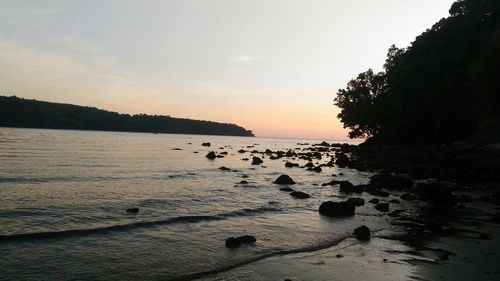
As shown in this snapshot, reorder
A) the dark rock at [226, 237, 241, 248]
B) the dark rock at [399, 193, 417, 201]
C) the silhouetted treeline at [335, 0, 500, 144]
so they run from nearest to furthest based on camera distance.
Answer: the dark rock at [226, 237, 241, 248] < the dark rock at [399, 193, 417, 201] < the silhouetted treeline at [335, 0, 500, 144]

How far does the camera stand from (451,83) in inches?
2392

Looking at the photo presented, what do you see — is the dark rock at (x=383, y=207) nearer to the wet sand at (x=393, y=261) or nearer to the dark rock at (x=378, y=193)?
the wet sand at (x=393, y=261)

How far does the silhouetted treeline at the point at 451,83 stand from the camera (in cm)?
4897

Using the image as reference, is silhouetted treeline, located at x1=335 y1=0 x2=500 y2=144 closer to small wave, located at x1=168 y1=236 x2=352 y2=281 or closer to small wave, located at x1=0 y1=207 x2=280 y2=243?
small wave, located at x1=0 y1=207 x2=280 y2=243

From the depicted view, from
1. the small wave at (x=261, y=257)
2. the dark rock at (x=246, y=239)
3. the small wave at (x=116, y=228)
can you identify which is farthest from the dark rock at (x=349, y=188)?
the dark rock at (x=246, y=239)

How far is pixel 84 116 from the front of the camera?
7210 inches

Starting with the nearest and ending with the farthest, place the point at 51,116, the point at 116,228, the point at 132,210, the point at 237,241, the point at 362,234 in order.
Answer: the point at 237,241
the point at 362,234
the point at 116,228
the point at 132,210
the point at 51,116

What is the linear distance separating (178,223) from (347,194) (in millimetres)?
12729

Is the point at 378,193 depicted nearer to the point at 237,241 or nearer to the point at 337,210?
the point at 337,210

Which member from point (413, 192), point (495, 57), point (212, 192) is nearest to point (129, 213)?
point (212, 192)

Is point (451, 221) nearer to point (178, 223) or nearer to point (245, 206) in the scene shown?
point (245, 206)

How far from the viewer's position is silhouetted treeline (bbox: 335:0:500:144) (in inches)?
1928

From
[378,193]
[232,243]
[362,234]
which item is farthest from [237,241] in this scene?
[378,193]

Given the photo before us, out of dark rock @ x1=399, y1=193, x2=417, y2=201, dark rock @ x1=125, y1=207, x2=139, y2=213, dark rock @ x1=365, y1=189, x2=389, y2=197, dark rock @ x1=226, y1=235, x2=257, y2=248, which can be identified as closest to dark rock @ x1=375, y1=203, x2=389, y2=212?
dark rock @ x1=399, y1=193, x2=417, y2=201
